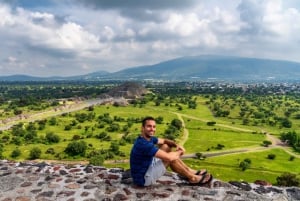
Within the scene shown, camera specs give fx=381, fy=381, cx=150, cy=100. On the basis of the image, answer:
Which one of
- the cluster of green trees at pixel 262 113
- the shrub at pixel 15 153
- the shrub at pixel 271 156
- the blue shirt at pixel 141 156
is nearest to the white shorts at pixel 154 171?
the blue shirt at pixel 141 156

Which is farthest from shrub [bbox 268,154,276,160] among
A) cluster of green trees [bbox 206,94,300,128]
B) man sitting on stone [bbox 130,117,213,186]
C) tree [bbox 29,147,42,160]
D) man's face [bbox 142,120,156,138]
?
man's face [bbox 142,120,156,138]

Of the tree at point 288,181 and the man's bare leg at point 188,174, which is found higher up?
the man's bare leg at point 188,174

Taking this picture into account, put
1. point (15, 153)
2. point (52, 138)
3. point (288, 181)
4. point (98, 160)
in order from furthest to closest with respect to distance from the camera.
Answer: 1. point (52, 138)
2. point (15, 153)
3. point (98, 160)
4. point (288, 181)

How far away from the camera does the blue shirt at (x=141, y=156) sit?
9.84 metres

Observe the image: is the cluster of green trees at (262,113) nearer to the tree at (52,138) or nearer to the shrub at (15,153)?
the tree at (52,138)

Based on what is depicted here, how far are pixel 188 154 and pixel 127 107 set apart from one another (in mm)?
65948

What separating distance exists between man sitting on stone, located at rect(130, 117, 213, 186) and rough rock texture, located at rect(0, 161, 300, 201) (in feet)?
0.91

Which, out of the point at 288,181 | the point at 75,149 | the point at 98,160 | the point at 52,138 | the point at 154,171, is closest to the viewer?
the point at 154,171

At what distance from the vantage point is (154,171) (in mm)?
10266

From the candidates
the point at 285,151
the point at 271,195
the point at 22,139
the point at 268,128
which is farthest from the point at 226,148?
the point at 271,195

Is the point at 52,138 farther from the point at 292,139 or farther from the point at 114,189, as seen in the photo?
the point at 114,189

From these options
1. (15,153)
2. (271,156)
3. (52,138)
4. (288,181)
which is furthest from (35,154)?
(288,181)

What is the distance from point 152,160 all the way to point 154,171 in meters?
0.32

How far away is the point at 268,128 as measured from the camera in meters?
93.4
